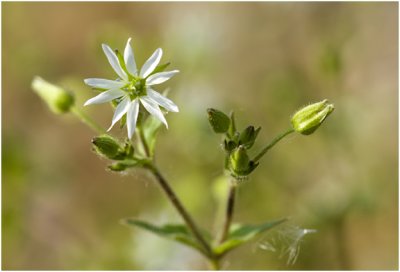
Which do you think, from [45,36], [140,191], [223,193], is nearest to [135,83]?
[223,193]

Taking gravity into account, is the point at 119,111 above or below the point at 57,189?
below

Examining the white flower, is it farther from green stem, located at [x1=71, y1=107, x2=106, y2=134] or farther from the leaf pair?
the leaf pair

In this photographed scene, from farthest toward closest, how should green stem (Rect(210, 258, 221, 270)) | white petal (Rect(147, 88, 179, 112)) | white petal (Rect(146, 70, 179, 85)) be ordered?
green stem (Rect(210, 258, 221, 270)) → white petal (Rect(146, 70, 179, 85)) → white petal (Rect(147, 88, 179, 112))

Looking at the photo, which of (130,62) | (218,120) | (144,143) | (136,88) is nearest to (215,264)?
(144,143)

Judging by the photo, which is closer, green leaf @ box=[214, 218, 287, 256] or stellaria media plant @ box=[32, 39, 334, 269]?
stellaria media plant @ box=[32, 39, 334, 269]

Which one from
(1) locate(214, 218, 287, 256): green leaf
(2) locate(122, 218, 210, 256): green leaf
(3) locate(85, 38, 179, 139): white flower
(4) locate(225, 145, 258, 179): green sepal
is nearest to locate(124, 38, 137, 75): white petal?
(3) locate(85, 38, 179, 139): white flower

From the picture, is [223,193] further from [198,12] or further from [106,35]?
[198,12]

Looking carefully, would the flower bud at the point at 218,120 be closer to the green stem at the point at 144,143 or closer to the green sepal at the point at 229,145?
the green sepal at the point at 229,145

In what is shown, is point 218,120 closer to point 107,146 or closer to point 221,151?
point 107,146
